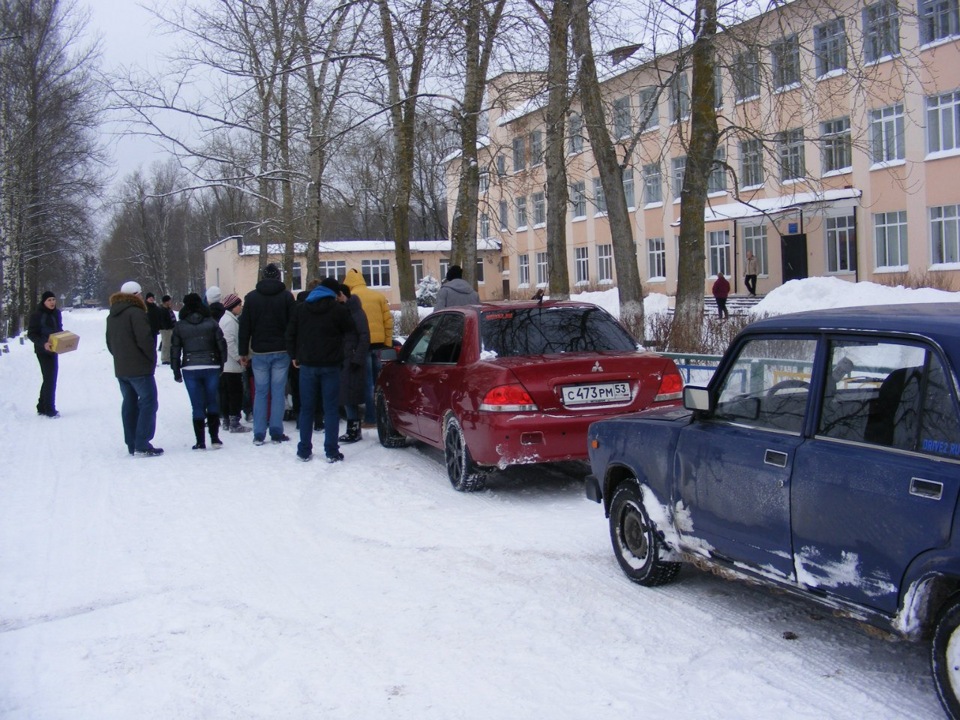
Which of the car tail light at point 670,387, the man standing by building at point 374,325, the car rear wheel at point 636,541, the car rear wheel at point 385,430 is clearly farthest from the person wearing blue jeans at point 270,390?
the car rear wheel at point 636,541

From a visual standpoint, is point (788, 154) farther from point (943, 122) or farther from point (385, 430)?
point (943, 122)

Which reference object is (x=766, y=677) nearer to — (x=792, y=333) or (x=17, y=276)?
(x=792, y=333)

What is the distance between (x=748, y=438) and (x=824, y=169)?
3194cm

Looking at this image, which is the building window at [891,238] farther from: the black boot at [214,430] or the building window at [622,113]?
the black boot at [214,430]

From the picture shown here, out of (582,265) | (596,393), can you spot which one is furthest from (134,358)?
(582,265)

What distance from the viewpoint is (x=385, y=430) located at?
10414 millimetres

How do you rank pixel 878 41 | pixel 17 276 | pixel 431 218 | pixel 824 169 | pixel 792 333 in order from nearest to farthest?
pixel 792 333 → pixel 878 41 → pixel 824 169 → pixel 17 276 → pixel 431 218

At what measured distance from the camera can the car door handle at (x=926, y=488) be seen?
3377 mm

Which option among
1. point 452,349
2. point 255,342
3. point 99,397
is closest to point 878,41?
point 452,349

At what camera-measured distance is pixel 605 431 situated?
5734mm

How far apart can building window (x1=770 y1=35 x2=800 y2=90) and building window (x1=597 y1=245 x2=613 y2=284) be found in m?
35.4

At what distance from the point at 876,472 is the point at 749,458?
2.59 feet

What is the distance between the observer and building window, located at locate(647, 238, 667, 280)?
4516 cm

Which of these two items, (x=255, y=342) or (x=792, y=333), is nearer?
(x=792, y=333)
